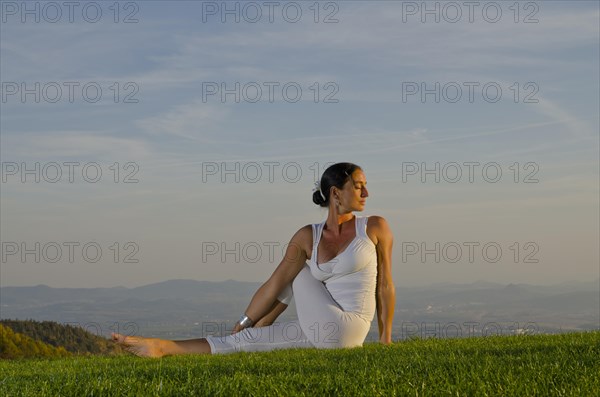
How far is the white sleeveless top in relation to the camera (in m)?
11.1

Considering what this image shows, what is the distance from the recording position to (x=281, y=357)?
361 inches

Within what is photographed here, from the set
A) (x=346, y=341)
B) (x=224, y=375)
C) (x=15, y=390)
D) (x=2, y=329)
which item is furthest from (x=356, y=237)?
(x=2, y=329)

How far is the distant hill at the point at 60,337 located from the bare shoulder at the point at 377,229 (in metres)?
5.38

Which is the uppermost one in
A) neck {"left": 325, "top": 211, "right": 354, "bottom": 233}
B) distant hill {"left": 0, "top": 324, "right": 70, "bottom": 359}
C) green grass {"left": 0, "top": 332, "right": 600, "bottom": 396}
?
neck {"left": 325, "top": 211, "right": 354, "bottom": 233}

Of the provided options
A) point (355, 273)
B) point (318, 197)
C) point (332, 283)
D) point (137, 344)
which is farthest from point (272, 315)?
point (137, 344)

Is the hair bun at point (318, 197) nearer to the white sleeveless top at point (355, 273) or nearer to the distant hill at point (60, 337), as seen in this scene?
the white sleeveless top at point (355, 273)

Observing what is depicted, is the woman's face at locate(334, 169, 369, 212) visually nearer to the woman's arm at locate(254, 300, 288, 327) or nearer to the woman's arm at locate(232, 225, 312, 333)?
the woman's arm at locate(232, 225, 312, 333)

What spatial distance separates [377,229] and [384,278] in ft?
2.42

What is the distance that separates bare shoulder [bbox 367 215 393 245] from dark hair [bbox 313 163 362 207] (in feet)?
2.32

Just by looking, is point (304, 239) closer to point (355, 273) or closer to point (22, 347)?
point (355, 273)

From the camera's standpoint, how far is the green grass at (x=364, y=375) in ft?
21.5

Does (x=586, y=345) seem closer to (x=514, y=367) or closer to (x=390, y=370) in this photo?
(x=514, y=367)

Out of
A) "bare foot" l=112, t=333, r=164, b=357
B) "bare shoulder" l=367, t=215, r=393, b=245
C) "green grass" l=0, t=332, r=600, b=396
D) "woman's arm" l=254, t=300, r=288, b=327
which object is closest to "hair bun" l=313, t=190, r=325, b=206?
"bare shoulder" l=367, t=215, r=393, b=245

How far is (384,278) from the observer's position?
11359 millimetres
